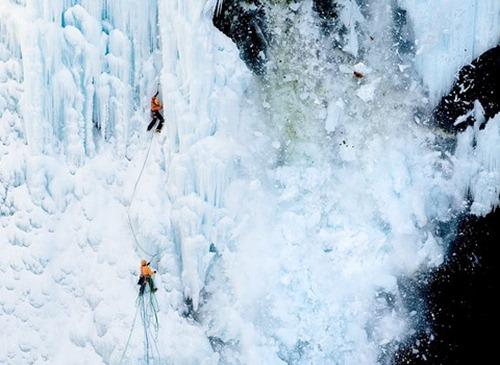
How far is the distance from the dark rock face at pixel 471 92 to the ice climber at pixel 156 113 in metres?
1.76

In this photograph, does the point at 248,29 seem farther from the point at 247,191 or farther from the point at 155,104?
the point at 247,191

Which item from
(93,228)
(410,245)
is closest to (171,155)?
(93,228)

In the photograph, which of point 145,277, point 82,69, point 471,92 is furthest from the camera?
point 471,92

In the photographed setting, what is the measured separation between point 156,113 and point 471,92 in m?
2.03

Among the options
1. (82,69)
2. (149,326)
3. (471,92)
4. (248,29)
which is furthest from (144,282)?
(471,92)

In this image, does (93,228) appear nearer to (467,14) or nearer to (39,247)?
(39,247)

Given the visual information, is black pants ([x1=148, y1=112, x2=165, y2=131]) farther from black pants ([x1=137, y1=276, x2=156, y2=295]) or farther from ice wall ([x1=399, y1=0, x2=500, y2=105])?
ice wall ([x1=399, y1=0, x2=500, y2=105])

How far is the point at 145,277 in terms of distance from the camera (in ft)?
11.2

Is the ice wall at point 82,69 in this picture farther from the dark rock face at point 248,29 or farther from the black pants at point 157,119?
the dark rock face at point 248,29

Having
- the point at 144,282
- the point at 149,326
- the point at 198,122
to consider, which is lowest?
the point at 149,326

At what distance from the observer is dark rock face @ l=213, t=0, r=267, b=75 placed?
3459 mm

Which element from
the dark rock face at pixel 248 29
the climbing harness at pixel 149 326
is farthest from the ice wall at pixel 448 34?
the climbing harness at pixel 149 326

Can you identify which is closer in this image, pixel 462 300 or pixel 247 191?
pixel 247 191

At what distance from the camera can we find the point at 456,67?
3.54 m
